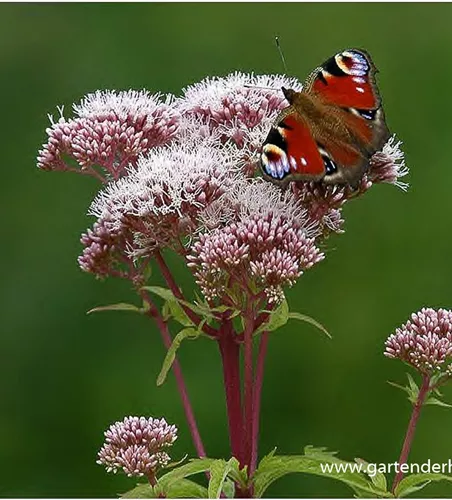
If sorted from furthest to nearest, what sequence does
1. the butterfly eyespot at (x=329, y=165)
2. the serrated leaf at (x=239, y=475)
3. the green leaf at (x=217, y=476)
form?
the butterfly eyespot at (x=329, y=165) < the serrated leaf at (x=239, y=475) < the green leaf at (x=217, y=476)

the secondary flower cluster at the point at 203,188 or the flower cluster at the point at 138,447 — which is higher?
the secondary flower cluster at the point at 203,188

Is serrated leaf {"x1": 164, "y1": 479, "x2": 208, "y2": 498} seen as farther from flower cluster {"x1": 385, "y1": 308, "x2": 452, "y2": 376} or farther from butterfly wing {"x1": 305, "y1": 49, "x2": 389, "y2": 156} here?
butterfly wing {"x1": 305, "y1": 49, "x2": 389, "y2": 156}

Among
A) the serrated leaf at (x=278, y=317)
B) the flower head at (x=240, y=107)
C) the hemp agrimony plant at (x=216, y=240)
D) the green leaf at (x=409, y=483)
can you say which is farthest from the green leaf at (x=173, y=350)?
the green leaf at (x=409, y=483)

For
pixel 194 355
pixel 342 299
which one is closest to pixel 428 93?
pixel 342 299

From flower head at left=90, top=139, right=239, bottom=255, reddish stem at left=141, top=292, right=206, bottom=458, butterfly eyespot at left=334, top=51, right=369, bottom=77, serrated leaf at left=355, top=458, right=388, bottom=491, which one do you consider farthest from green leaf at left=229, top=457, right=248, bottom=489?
butterfly eyespot at left=334, top=51, right=369, bottom=77

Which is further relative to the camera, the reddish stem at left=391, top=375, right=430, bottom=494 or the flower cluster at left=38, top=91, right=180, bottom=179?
the flower cluster at left=38, top=91, right=180, bottom=179

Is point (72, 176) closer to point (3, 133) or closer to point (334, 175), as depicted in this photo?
point (3, 133)

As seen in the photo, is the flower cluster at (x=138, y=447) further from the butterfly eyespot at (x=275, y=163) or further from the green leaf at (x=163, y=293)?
the butterfly eyespot at (x=275, y=163)
